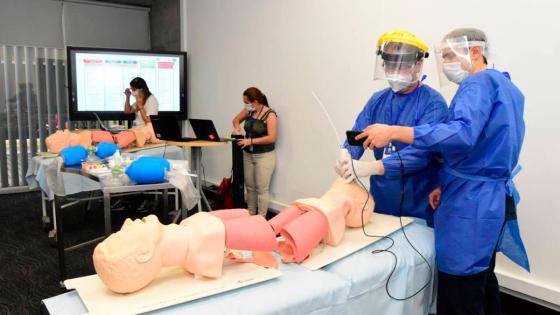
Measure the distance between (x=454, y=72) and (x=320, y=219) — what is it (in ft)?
2.51

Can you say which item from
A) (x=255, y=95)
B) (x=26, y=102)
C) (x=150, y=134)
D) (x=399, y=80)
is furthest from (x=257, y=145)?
(x=26, y=102)

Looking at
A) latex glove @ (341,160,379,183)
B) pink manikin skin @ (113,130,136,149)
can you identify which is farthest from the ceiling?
latex glove @ (341,160,379,183)

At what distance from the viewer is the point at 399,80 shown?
1.72 metres

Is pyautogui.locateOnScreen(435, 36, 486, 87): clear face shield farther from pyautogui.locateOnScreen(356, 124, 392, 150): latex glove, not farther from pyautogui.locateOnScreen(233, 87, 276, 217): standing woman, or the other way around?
pyautogui.locateOnScreen(233, 87, 276, 217): standing woman

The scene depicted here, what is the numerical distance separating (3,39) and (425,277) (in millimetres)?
5677

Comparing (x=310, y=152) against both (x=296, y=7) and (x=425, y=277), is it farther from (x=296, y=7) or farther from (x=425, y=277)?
(x=425, y=277)

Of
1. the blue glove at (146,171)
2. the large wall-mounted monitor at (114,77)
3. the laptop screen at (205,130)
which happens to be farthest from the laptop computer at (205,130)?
the large wall-mounted monitor at (114,77)

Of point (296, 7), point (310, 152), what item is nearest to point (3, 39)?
point (296, 7)

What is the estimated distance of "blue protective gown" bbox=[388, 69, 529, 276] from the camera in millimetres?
1300

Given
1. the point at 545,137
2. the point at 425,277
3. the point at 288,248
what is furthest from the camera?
the point at 545,137

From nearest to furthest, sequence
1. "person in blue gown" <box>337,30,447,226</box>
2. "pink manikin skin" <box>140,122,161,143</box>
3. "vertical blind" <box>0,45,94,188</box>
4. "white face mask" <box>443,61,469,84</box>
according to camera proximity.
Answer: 1. "white face mask" <box>443,61,469,84</box>
2. "person in blue gown" <box>337,30,447,226</box>
3. "pink manikin skin" <box>140,122,161,143</box>
4. "vertical blind" <box>0,45,94,188</box>

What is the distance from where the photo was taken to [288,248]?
133 centimetres

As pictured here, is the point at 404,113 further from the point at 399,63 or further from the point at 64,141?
the point at 64,141

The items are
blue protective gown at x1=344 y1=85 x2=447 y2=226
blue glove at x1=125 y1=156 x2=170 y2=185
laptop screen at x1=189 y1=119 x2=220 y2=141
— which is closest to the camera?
blue protective gown at x1=344 y1=85 x2=447 y2=226
